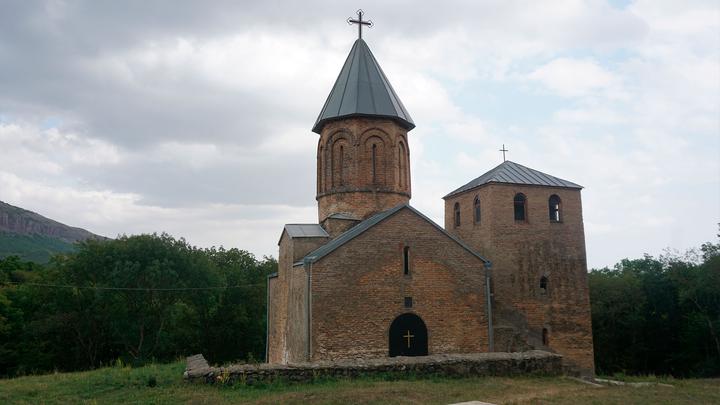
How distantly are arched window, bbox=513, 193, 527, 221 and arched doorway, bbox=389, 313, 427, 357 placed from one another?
A: 6.23 metres

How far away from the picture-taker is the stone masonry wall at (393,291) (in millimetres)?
14320

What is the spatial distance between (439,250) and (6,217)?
330 ft

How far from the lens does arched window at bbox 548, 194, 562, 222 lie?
19.3 m

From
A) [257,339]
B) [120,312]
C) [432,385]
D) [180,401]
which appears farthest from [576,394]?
[257,339]

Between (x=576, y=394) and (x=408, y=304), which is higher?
(x=408, y=304)

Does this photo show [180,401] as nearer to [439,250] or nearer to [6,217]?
[439,250]

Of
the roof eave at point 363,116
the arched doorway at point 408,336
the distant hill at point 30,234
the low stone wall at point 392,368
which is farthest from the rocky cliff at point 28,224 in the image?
the low stone wall at point 392,368

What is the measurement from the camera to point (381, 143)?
62.0 feet

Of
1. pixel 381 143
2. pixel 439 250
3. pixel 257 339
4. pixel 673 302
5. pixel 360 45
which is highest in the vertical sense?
pixel 360 45

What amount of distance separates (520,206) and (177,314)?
697 inches

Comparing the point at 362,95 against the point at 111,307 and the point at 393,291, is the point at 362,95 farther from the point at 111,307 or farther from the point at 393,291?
the point at 111,307

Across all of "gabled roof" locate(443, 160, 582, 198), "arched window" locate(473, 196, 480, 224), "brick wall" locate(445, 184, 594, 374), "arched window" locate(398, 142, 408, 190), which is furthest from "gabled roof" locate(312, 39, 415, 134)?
"brick wall" locate(445, 184, 594, 374)

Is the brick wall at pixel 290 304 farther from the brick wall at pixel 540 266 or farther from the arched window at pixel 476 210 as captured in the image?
the brick wall at pixel 540 266

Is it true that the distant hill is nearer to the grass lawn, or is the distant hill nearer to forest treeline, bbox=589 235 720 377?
forest treeline, bbox=589 235 720 377
